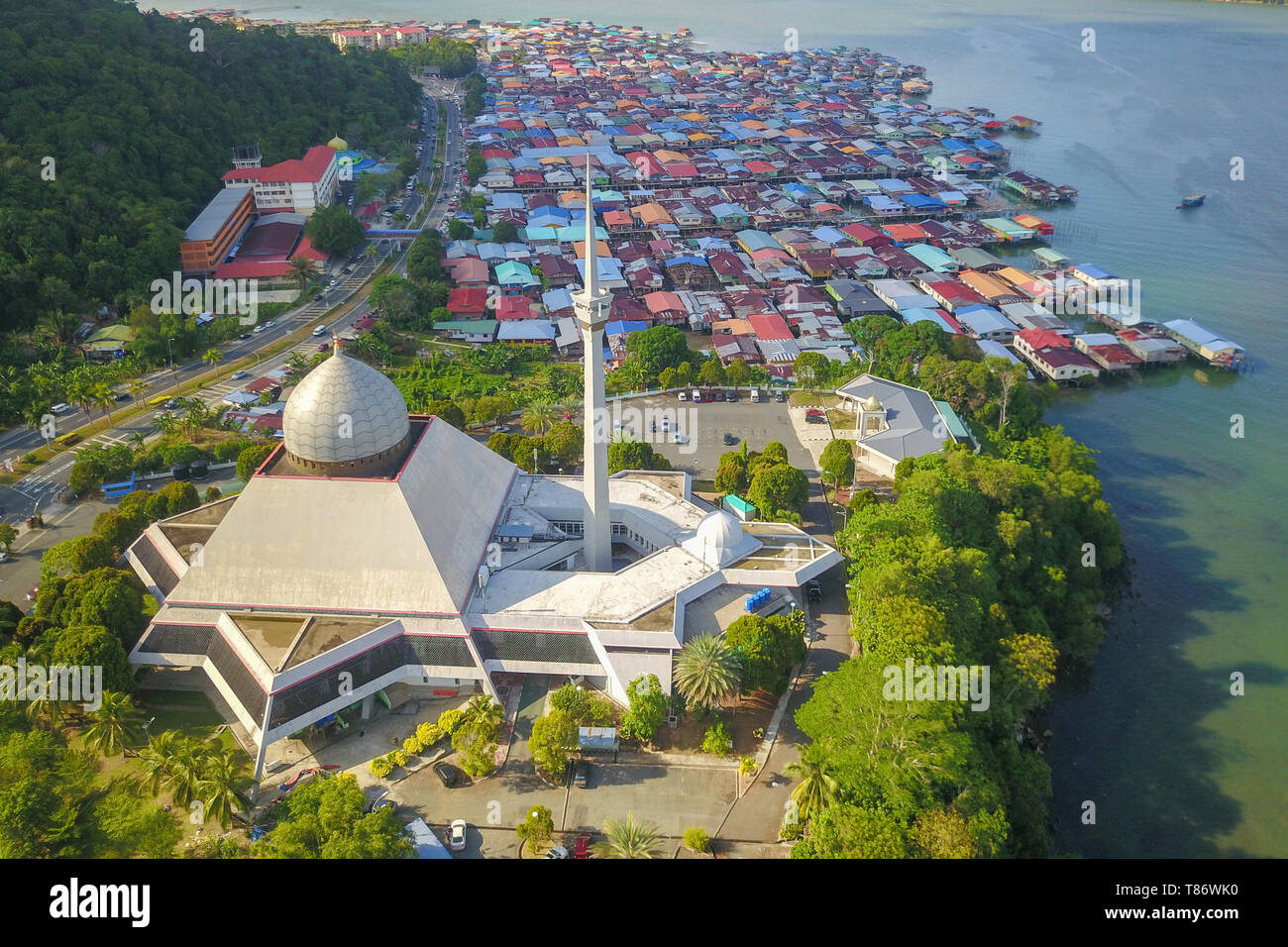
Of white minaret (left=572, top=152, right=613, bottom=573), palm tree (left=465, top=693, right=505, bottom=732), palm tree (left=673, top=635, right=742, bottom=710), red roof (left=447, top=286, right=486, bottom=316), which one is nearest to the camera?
palm tree (left=465, top=693, right=505, bottom=732)

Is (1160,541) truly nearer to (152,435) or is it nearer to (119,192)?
(152,435)

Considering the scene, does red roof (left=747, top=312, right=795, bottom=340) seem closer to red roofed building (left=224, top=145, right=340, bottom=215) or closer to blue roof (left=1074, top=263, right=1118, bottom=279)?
blue roof (left=1074, top=263, right=1118, bottom=279)

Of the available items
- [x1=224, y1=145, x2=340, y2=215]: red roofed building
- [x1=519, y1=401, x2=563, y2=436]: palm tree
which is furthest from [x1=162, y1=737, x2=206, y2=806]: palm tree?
[x1=224, y1=145, x2=340, y2=215]: red roofed building

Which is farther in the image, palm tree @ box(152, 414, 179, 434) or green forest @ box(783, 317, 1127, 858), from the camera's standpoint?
palm tree @ box(152, 414, 179, 434)

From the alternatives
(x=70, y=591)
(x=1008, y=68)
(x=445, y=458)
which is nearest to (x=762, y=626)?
(x=445, y=458)

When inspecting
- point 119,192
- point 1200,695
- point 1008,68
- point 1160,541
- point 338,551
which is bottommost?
point 1200,695

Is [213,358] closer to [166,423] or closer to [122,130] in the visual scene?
[166,423]
